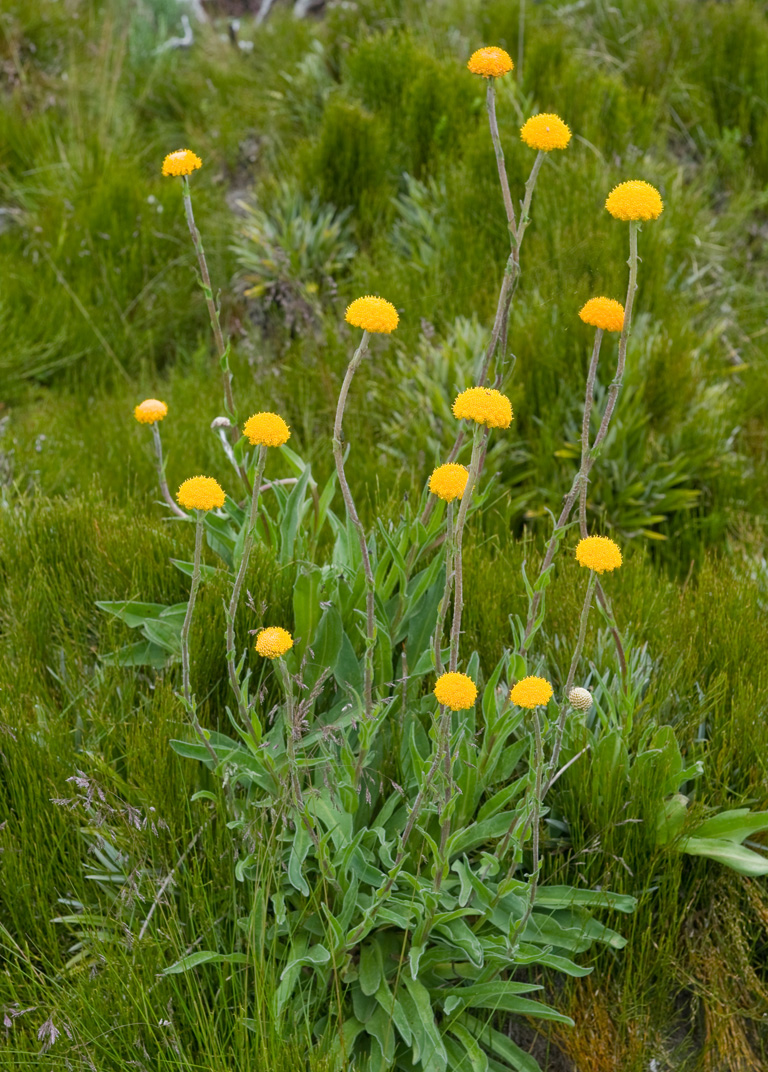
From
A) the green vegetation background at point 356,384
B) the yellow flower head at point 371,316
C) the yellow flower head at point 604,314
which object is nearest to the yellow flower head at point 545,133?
the yellow flower head at point 604,314

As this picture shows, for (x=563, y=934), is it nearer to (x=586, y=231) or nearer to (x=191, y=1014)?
(x=191, y=1014)

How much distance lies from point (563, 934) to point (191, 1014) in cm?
64

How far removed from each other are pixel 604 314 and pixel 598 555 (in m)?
0.41

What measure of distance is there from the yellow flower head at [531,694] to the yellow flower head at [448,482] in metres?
0.29

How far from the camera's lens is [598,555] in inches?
57.2

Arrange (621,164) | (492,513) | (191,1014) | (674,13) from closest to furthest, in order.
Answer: (191,1014) → (492,513) → (621,164) → (674,13)

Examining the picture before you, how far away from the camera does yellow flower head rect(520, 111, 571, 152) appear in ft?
5.19

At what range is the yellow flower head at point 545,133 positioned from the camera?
1.58m

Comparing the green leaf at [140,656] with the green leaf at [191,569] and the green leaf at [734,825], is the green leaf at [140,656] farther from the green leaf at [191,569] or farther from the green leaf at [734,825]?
the green leaf at [734,825]

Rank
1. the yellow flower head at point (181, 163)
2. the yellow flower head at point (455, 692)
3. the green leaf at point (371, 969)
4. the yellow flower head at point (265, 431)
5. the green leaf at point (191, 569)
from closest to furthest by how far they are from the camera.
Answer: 1. the yellow flower head at point (455, 692)
2. the yellow flower head at point (265, 431)
3. the green leaf at point (371, 969)
4. the yellow flower head at point (181, 163)
5. the green leaf at point (191, 569)

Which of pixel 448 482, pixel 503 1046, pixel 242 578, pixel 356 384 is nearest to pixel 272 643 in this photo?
pixel 242 578

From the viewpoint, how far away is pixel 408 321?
11.7 feet

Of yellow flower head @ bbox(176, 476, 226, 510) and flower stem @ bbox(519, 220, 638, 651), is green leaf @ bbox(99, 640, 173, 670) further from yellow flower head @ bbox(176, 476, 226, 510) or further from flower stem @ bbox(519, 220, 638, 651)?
flower stem @ bbox(519, 220, 638, 651)

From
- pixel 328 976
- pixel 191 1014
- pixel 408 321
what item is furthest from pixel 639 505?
pixel 191 1014
